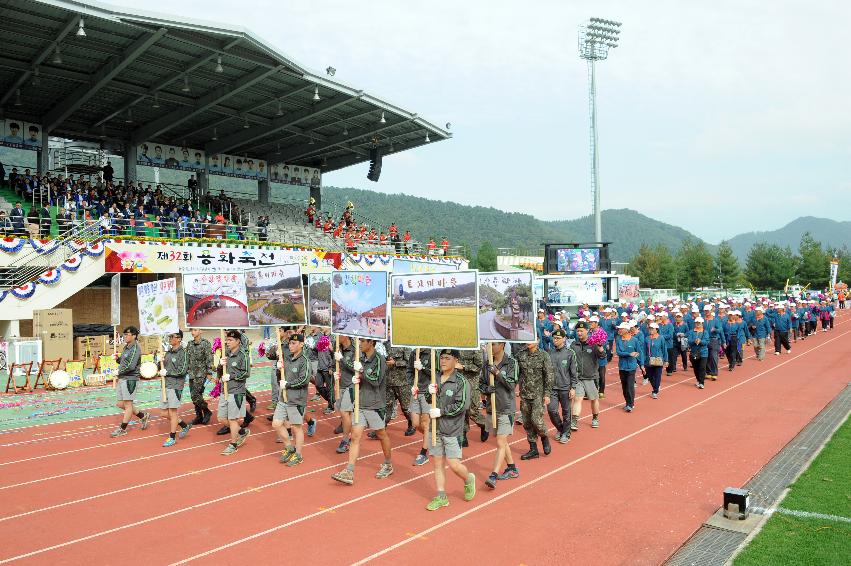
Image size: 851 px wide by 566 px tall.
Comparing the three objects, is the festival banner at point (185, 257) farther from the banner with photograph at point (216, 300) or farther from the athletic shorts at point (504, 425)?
the athletic shorts at point (504, 425)

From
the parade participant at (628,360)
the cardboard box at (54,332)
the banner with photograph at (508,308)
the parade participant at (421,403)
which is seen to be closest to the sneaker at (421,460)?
the parade participant at (421,403)

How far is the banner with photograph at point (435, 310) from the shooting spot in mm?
7695

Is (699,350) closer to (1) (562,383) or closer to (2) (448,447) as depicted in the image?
(1) (562,383)

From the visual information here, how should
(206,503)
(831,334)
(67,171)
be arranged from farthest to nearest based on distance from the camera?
1. (67,171)
2. (831,334)
3. (206,503)

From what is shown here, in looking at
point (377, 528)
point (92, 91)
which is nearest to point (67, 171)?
point (92, 91)

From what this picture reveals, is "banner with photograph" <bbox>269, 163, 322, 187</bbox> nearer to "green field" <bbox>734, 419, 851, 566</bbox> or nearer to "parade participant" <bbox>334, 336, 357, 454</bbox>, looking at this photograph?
"parade participant" <bbox>334, 336, 357, 454</bbox>

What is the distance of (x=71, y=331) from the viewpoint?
19.2m

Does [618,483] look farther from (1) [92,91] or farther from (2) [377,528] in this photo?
(1) [92,91]

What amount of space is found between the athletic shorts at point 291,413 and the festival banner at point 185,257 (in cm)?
1132

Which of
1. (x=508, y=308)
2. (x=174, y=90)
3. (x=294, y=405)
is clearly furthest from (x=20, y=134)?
(x=508, y=308)

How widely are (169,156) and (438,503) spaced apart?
3190cm

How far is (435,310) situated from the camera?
26.1ft

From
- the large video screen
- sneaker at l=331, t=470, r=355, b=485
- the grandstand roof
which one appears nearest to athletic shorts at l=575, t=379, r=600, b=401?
sneaker at l=331, t=470, r=355, b=485

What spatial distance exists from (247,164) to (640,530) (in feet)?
116
